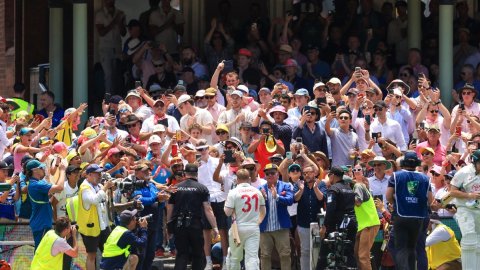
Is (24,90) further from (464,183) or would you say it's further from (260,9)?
(464,183)

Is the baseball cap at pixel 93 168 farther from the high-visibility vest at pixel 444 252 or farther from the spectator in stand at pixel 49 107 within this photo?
the spectator in stand at pixel 49 107

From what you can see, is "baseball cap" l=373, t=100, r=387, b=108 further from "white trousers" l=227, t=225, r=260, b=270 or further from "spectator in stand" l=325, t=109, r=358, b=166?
"white trousers" l=227, t=225, r=260, b=270

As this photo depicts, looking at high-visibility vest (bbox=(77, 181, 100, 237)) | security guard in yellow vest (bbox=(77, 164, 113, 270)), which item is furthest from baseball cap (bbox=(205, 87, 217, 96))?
high-visibility vest (bbox=(77, 181, 100, 237))

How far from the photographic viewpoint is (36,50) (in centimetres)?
3228

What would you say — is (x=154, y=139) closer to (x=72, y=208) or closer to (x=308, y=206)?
(x=72, y=208)

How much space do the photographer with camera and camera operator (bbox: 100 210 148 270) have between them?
32.0 inches

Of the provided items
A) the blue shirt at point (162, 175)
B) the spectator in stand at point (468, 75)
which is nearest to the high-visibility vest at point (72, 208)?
the blue shirt at point (162, 175)

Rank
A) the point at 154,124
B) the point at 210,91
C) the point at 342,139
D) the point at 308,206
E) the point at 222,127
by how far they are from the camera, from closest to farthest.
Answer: the point at 308,206, the point at 222,127, the point at 342,139, the point at 154,124, the point at 210,91

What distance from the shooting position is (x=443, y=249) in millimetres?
22297

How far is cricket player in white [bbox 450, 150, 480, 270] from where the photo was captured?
70.6 ft

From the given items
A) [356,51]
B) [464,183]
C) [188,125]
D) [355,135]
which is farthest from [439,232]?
[356,51]

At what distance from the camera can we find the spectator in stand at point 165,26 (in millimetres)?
29797

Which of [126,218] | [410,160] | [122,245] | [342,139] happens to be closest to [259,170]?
[342,139]

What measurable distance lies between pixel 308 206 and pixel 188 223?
177cm
